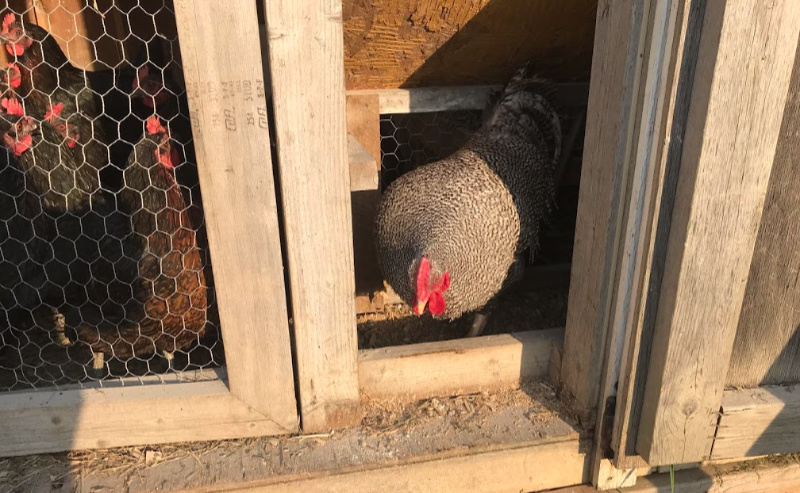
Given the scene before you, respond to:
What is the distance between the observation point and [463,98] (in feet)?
8.78

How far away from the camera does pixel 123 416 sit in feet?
5.32

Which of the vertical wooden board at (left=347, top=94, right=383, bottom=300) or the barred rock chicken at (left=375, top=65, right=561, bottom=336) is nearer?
the barred rock chicken at (left=375, top=65, right=561, bottom=336)

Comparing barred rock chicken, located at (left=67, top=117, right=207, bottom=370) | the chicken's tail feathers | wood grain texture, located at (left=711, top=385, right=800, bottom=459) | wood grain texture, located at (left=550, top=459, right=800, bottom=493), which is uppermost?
the chicken's tail feathers

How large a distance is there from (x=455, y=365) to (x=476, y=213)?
737 millimetres

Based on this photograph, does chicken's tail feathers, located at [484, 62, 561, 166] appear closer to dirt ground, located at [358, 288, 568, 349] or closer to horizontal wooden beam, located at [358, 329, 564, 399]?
dirt ground, located at [358, 288, 568, 349]

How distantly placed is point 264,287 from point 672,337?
1102mm

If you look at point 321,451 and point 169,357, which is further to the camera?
point 169,357

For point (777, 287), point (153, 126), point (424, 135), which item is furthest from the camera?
point (424, 135)

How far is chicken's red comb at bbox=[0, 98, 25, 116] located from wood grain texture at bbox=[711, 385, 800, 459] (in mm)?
2755

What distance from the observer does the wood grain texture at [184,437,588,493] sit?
5.23 ft

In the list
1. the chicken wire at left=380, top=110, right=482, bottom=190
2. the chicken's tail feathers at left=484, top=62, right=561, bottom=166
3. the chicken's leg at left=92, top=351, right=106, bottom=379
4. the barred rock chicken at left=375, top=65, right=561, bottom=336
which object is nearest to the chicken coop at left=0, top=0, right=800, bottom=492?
the chicken's leg at left=92, top=351, right=106, bottom=379

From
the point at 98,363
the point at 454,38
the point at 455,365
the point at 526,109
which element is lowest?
the point at 98,363

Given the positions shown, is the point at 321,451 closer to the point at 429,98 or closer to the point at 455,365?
the point at 455,365

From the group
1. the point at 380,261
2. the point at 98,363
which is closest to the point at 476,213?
the point at 380,261
